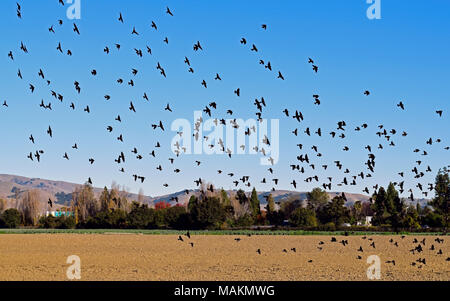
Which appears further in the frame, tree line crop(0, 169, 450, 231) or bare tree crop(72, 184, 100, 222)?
bare tree crop(72, 184, 100, 222)

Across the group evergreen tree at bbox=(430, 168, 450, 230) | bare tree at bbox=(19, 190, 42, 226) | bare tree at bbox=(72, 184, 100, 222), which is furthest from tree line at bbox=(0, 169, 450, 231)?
bare tree at bbox=(72, 184, 100, 222)

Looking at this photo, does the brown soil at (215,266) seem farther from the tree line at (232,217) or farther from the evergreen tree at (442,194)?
the evergreen tree at (442,194)

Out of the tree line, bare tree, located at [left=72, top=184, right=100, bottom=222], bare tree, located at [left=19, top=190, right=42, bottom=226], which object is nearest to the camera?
the tree line

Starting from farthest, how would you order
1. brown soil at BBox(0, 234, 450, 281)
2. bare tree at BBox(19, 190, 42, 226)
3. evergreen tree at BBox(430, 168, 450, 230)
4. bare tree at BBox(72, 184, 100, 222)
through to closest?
1. bare tree at BBox(72, 184, 100, 222)
2. bare tree at BBox(19, 190, 42, 226)
3. evergreen tree at BBox(430, 168, 450, 230)
4. brown soil at BBox(0, 234, 450, 281)

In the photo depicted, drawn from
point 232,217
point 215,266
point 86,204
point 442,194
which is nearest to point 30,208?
point 86,204

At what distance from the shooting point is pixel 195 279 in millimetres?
33000

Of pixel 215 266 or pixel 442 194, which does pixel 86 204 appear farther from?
pixel 215 266

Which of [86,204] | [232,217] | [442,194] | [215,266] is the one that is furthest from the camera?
[86,204]

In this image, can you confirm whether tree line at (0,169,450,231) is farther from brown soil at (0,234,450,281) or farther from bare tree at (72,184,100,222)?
brown soil at (0,234,450,281)

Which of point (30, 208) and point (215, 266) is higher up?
point (30, 208)

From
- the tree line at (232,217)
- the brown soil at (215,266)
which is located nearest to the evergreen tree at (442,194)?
the tree line at (232,217)

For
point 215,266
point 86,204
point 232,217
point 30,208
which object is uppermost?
point 86,204
